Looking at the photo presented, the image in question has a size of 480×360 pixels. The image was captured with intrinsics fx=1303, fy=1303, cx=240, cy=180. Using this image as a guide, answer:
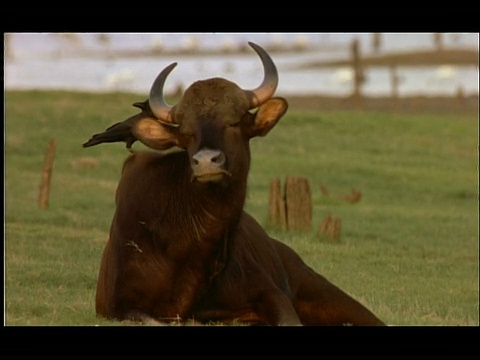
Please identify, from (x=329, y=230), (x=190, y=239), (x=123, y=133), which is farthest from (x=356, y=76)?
(x=190, y=239)

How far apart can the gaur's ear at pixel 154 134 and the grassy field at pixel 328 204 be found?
1575mm

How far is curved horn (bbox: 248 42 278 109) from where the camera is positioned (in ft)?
35.1

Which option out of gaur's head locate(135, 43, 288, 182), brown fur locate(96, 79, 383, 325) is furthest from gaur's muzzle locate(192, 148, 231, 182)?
brown fur locate(96, 79, 383, 325)

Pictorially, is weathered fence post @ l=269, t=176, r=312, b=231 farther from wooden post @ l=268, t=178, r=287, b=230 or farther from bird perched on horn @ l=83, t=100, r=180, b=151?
bird perched on horn @ l=83, t=100, r=180, b=151

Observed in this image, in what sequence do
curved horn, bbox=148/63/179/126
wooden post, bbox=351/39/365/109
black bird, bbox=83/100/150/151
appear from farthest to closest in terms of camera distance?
wooden post, bbox=351/39/365/109 < black bird, bbox=83/100/150/151 < curved horn, bbox=148/63/179/126

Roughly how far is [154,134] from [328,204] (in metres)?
15.8

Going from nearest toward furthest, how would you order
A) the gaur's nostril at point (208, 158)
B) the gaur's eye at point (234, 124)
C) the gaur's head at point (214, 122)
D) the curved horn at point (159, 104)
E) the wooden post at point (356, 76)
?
the gaur's nostril at point (208, 158), the gaur's head at point (214, 122), the gaur's eye at point (234, 124), the curved horn at point (159, 104), the wooden post at point (356, 76)

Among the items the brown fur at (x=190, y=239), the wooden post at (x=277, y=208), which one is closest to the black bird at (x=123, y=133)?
the brown fur at (x=190, y=239)

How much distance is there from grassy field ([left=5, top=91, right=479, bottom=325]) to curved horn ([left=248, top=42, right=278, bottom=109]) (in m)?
2.29

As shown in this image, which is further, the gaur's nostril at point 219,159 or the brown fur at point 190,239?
the brown fur at point 190,239

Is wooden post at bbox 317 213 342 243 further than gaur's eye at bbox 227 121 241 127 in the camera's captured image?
Yes

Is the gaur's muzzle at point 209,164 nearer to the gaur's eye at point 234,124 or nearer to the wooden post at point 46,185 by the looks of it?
the gaur's eye at point 234,124

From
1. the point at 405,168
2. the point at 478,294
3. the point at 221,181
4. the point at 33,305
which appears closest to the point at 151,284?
the point at 221,181

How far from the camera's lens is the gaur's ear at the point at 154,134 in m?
10.7
